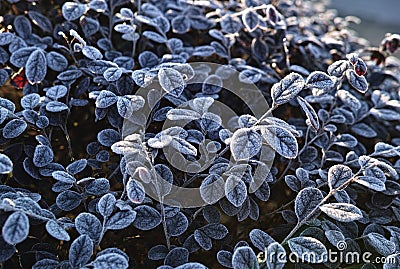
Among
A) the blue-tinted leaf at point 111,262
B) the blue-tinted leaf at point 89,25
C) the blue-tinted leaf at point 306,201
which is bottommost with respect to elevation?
the blue-tinted leaf at point 306,201

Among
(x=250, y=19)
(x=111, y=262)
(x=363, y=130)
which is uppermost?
(x=250, y=19)

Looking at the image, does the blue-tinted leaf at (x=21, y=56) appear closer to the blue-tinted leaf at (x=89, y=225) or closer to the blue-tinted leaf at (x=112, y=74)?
the blue-tinted leaf at (x=112, y=74)

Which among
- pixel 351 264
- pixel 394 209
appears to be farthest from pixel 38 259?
pixel 394 209

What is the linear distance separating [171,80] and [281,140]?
0.21 metres

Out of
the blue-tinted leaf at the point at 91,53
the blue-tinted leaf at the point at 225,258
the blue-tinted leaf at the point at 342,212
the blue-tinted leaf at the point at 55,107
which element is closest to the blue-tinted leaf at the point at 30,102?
the blue-tinted leaf at the point at 55,107

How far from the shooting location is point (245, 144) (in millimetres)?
793

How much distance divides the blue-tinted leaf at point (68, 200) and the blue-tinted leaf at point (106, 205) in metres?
0.07

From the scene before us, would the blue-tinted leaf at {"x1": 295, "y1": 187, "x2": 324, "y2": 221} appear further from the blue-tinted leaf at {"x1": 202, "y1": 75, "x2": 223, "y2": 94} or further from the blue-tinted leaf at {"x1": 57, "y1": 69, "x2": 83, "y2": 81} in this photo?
the blue-tinted leaf at {"x1": 57, "y1": 69, "x2": 83, "y2": 81}

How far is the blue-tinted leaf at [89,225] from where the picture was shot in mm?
794

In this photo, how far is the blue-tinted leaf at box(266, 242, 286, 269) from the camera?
2.44 ft

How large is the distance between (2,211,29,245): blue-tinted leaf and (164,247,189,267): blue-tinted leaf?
249 millimetres

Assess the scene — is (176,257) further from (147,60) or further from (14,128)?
(147,60)

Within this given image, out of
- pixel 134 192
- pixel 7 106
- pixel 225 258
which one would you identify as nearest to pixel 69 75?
pixel 7 106

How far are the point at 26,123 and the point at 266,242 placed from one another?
47 cm
